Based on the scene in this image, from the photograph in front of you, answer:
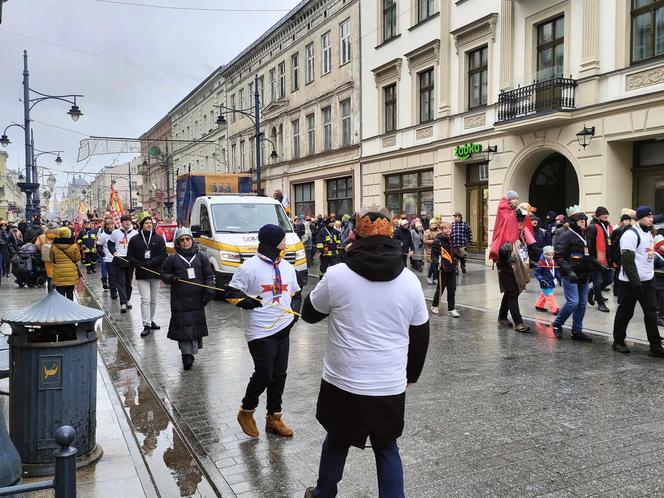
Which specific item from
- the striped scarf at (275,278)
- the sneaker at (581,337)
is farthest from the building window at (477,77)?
the striped scarf at (275,278)

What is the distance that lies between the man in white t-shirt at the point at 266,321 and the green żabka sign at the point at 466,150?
1554 centimetres

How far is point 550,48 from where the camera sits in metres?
17.0

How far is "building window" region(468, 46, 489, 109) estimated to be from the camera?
63.6ft

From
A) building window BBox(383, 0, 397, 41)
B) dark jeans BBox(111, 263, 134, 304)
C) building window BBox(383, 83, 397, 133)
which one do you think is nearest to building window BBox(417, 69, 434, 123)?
building window BBox(383, 83, 397, 133)

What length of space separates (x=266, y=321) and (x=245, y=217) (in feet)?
29.9

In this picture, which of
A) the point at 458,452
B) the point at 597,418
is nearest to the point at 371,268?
the point at 458,452

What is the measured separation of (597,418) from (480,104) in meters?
16.1

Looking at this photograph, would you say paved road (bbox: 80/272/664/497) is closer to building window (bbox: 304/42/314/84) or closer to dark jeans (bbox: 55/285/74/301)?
dark jeans (bbox: 55/285/74/301)

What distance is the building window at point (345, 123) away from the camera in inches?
1109

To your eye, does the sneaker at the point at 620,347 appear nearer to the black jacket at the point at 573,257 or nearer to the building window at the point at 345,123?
the black jacket at the point at 573,257

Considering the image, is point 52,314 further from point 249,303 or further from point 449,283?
point 449,283

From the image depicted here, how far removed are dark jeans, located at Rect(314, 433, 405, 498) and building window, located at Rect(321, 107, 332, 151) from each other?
90.3 feet

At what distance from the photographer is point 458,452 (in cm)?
443

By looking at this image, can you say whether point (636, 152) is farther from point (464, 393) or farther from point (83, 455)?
point (83, 455)
